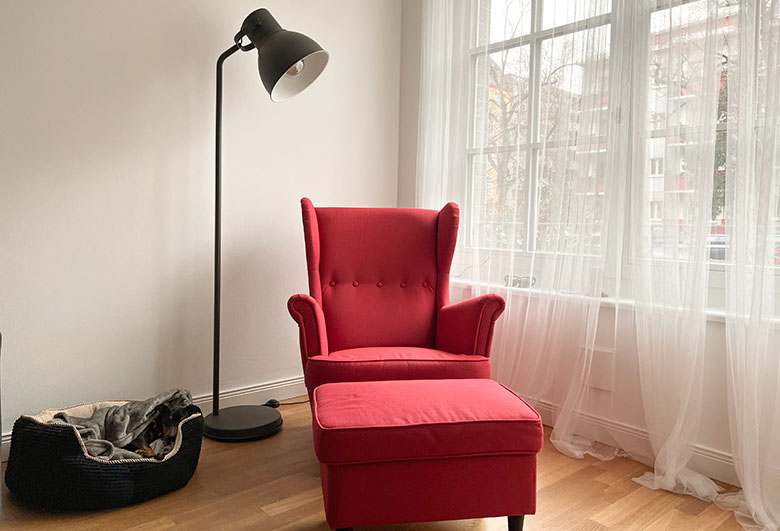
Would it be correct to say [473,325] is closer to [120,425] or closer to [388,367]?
[388,367]

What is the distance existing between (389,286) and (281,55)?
1.06m

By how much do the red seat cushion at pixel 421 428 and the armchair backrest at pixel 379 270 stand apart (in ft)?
2.74

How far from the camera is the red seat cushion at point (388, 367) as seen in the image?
2.24m

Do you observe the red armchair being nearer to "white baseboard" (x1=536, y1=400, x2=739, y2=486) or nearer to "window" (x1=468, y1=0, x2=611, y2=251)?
"window" (x1=468, y1=0, x2=611, y2=251)

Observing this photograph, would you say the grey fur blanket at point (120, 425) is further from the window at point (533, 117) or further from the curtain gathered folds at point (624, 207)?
the window at point (533, 117)

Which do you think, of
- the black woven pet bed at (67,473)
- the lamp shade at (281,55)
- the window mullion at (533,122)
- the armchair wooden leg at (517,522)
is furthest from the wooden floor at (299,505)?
the lamp shade at (281,55)

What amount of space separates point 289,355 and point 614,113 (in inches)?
76.4

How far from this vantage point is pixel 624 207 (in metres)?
2.50

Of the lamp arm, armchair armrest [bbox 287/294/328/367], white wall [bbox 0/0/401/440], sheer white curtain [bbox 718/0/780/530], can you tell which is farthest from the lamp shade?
sheer white curtain [bbox 718/0/780/530]

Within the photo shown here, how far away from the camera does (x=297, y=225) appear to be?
318 cm

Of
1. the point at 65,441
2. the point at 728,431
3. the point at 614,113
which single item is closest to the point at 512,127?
the point at 614,113

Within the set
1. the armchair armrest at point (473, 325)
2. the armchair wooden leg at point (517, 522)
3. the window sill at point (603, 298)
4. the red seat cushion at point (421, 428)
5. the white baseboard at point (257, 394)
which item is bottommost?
the armchair wooden leg at point (517, 522)

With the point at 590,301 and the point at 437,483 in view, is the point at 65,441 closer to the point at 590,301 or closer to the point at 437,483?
the point at 437,483

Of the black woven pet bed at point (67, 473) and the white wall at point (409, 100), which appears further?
the white wall at point (409, 100)
